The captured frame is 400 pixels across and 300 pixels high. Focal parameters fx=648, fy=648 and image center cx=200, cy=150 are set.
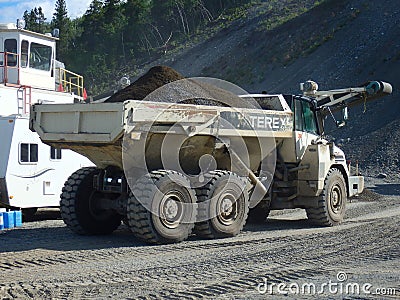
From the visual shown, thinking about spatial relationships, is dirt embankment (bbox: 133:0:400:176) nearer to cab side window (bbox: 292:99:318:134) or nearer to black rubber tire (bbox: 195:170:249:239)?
cab side window (bbox: 292:99:318:134)

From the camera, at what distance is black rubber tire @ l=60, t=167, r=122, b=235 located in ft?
36.8

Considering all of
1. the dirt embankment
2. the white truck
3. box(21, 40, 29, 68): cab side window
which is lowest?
the white truck

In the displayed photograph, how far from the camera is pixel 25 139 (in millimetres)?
13758

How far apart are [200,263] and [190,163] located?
2.63 metres

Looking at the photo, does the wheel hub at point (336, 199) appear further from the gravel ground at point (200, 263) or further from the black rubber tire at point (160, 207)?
the black rubber tire at point (160, 207)

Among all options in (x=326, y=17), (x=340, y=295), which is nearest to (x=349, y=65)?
(x=326, y=17)

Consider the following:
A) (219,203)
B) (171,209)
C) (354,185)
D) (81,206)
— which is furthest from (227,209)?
(354,185)

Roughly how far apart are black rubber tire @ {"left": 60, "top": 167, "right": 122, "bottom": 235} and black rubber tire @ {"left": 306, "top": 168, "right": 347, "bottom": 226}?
4.08 meters

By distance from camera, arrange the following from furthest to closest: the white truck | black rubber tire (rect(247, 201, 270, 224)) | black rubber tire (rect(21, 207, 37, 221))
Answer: black rubber tire (rect(21, 207, 37, 221)) < the white truck < black rubber tire (rect(247, 201, 270, 224))

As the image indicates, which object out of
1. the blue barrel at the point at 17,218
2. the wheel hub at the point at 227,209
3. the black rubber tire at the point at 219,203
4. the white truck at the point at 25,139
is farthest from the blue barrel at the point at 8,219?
the wheel hub at the point at 227,209

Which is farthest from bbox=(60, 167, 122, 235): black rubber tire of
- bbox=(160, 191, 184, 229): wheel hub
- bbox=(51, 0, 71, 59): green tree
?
bbox=(51, 0, 71, 59): green tree

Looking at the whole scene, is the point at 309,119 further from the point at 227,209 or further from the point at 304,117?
the point at 227,209

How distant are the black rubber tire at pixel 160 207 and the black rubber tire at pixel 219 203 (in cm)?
21

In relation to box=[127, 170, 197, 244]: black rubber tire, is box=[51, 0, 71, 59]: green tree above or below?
above
